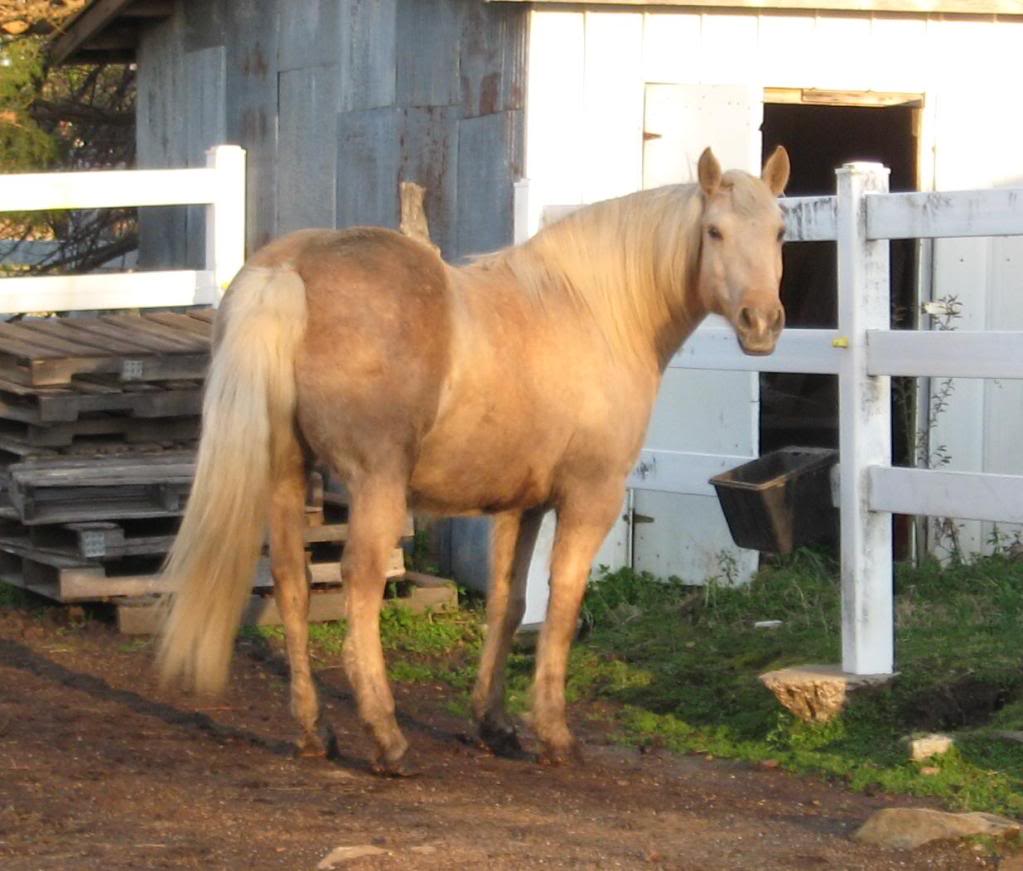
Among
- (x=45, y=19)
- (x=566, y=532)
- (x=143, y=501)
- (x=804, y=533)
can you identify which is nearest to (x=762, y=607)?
(x=804, y=533)

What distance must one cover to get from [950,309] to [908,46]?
1.43 m

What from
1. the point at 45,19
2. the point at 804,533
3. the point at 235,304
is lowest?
the point at 804,533

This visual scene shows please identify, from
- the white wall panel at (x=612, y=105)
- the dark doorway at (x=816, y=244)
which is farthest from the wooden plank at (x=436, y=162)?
the dark doorway at (x=816, y=244)

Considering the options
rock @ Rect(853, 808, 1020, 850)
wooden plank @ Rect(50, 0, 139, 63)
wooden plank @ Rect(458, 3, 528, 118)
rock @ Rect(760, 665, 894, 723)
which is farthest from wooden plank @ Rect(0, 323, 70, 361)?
rock @ Rect(853, 808, 1020, 850)

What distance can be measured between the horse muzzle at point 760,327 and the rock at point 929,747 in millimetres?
1349

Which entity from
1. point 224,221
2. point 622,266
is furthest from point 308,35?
point 622,266

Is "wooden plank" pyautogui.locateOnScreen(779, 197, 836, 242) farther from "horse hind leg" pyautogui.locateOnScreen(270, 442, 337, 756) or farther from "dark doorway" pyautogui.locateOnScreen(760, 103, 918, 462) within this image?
"dark doorway" pyautogui.locateOnScreen(760, 103, 918, 462)

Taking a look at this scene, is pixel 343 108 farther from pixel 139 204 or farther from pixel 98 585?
pixel 98 585

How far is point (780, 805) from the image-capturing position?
4812 mm

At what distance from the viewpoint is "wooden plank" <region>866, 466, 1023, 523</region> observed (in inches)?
207

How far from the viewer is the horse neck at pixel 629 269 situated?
5.39 meters

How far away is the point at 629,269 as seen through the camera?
547cm

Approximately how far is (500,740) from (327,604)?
2.19 meters

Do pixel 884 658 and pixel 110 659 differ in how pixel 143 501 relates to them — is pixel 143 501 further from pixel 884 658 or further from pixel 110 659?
pixel 884 658
